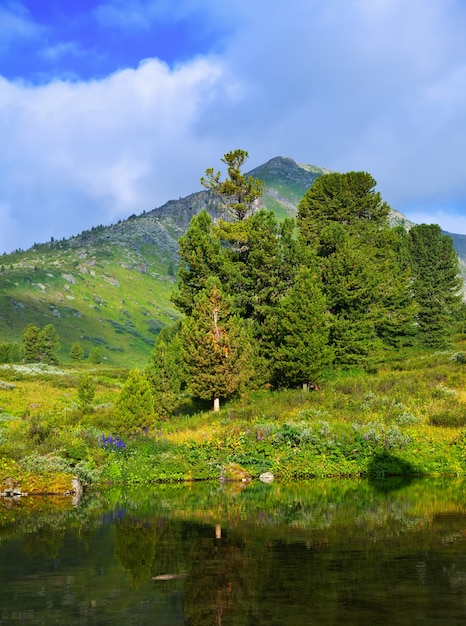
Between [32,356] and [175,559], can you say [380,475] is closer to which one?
[175,559]

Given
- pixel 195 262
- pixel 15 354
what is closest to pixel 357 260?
pixel 195 262

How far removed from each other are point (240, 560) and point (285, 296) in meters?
35.3

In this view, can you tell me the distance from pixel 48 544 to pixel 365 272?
39.4 m

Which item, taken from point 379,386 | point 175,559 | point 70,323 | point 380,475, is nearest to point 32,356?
point 70,323

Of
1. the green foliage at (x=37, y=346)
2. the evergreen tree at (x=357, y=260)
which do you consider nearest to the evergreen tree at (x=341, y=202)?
the evergreen tree at (x=357, y=260)

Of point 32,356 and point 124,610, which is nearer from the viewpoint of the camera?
point 124,610

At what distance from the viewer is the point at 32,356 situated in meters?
115

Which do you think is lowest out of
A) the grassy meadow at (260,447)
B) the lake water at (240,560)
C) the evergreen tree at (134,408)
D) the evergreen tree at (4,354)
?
the lake water at (240,560)

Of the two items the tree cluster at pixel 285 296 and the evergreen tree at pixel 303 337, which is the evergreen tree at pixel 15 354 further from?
the evergreen tree at pixel 303 337

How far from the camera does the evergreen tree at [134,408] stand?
93.1 feet

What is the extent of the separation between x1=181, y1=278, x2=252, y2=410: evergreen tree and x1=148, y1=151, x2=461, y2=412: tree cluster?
7cm

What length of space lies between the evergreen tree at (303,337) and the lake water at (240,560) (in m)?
18.8

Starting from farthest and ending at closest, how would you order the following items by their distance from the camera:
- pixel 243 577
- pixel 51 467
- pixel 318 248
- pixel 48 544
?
pixel 318 248 → pixel 51 467 → pixel 48 544 → pixel 243 577

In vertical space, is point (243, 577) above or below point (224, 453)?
below
